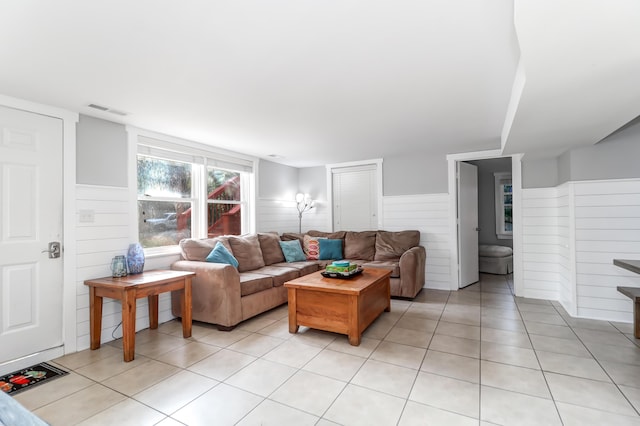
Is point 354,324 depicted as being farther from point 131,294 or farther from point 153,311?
point 153,311

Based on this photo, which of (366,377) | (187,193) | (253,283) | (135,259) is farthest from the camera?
(187,193)

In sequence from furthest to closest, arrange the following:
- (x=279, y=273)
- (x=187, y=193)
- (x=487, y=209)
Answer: (x=487, y=209) < (x=187, y=193) < (x=279, y=273)

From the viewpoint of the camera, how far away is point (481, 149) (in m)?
4.50

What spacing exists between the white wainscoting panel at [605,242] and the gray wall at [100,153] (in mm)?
4743

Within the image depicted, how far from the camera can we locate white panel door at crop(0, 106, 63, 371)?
243 cm

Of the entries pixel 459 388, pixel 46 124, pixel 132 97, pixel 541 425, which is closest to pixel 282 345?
pixel 459 388

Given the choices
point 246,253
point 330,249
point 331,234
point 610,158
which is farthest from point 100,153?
point 610,158

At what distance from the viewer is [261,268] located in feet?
13.8

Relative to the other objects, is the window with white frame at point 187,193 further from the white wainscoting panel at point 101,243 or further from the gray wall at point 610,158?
the gray wall at point 610,158

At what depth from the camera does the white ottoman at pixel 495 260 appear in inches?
231

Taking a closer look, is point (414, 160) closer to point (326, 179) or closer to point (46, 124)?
point (326, 179)

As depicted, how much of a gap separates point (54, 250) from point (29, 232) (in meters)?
0.22

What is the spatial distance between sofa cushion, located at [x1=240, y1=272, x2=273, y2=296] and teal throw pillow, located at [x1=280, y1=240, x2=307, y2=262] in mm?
963

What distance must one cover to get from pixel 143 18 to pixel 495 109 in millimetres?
2779
